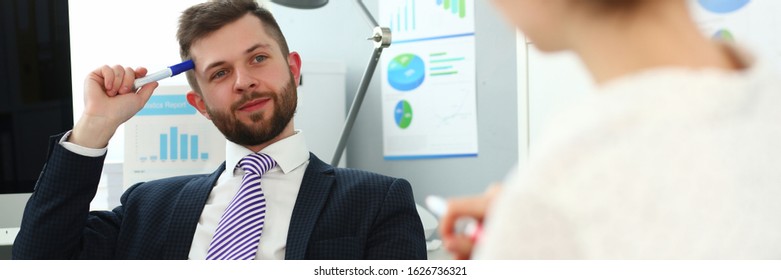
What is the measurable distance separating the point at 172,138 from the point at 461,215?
107 cm

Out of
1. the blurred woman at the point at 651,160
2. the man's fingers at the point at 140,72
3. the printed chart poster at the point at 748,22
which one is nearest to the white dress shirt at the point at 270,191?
the man's fingers at the point at 140,72

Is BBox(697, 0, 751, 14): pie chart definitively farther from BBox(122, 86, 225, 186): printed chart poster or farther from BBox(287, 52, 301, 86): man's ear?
BBox(122, 86, 225, 186): printed chart poster

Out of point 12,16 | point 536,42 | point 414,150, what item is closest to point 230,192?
point 414,150

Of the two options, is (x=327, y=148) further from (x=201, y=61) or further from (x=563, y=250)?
(x=563, y=250)

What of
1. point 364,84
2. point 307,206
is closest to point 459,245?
point 307,206

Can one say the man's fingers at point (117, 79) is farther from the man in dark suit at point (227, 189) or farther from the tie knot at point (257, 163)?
the tie knot at point (257, 163)

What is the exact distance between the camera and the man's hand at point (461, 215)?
1.40ft

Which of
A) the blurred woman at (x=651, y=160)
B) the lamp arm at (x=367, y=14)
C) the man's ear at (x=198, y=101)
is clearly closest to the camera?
the blurred woman at (x=651, y=160)

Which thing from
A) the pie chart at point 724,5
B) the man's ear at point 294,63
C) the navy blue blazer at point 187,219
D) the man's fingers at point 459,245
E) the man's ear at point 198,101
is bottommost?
the navy blue blazer at point 187,219

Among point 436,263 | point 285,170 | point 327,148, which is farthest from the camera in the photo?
point 327,148

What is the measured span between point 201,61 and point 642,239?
0.74 m

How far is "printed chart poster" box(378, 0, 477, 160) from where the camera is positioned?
1.15m

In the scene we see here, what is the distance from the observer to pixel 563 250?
1.16 feet

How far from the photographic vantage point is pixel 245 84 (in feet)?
3.19
